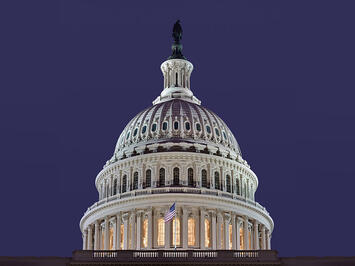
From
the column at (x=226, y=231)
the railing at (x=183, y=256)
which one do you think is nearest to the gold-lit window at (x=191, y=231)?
the column at (x=226, y=231)

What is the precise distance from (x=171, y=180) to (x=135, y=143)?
9307 mm

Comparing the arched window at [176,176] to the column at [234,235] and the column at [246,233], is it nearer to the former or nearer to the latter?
the column at [234,235]

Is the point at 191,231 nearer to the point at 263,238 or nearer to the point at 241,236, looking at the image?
the point at 241,236

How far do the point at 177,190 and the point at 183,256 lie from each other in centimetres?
2599

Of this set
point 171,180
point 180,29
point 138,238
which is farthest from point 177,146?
point 180,29

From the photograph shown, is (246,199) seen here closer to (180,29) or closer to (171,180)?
(171,180)

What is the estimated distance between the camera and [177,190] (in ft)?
343

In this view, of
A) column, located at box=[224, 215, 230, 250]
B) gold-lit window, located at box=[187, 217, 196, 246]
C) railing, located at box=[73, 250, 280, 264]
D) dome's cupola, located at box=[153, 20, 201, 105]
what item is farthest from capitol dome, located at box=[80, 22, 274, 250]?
railing, located at box=[73, 250, 280, 264]

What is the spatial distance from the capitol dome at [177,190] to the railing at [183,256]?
67.8ft

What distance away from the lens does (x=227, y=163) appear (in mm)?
110688

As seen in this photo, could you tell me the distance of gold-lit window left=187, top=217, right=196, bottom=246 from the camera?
337 feet

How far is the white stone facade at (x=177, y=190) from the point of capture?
10356cm

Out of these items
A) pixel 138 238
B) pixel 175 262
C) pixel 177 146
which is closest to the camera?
pixel 175 262

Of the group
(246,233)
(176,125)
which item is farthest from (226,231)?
(176,125)
